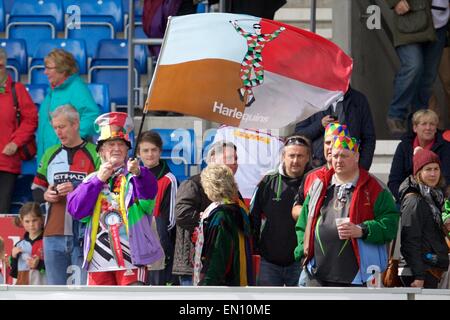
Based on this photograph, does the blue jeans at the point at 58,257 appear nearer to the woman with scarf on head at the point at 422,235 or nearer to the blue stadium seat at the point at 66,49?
the woman with scarf on head at the point at 422,235

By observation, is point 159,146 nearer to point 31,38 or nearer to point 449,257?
point 449,257

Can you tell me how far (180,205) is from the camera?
11273 millimetres

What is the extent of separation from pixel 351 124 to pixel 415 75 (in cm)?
138

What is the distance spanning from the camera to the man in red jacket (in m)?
13.2

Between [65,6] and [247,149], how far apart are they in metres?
4.49

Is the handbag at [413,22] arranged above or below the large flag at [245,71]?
above

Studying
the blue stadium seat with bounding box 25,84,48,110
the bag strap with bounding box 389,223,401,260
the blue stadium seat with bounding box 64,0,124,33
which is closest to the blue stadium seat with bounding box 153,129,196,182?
the blue stadium seat with bounding box 25,84,48,110

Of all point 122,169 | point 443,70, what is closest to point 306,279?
point 122,169

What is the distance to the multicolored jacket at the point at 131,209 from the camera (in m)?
10.6

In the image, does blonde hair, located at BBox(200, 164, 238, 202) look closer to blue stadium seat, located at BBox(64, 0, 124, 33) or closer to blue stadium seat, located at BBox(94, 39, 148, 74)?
blue stadium seat, located at BBox(94, 39, 148, 74)

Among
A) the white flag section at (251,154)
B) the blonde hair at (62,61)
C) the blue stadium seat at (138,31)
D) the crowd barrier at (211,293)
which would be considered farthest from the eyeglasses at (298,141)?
the blue stadium seat at (138,31)

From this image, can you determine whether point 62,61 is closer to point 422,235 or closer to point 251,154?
point 251,154

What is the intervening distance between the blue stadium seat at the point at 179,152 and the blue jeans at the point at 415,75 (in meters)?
1.83

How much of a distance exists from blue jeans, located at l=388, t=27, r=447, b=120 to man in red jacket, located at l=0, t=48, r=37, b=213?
312 centimetres
